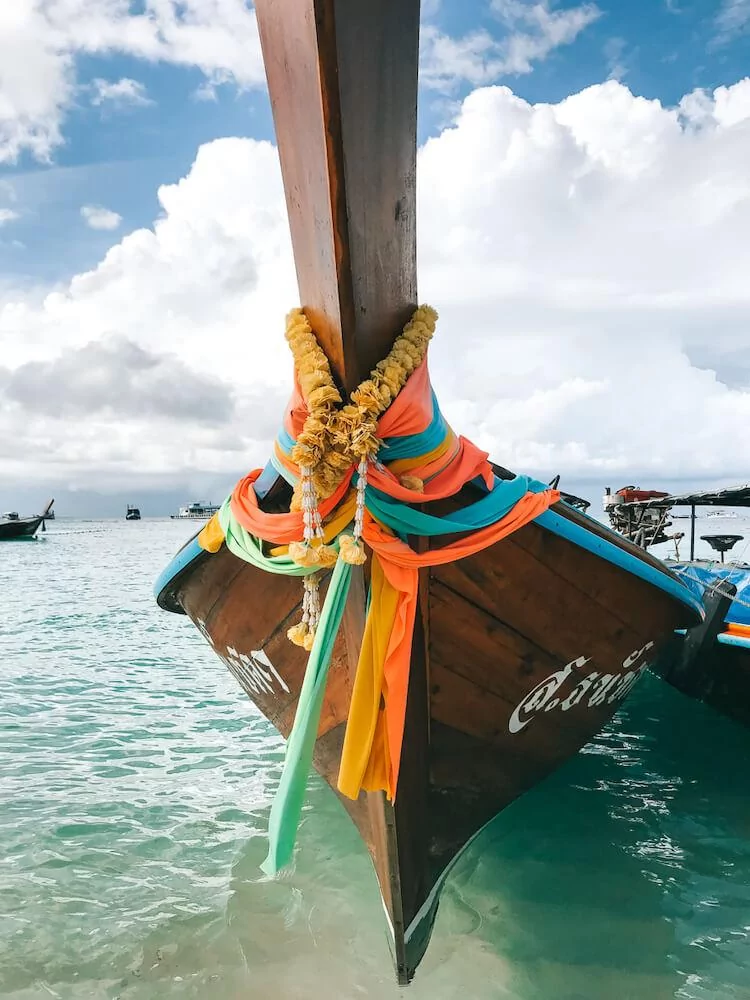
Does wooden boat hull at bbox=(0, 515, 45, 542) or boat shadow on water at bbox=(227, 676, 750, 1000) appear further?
wooden boat hull at bbox=(0, 515, 45, 542)

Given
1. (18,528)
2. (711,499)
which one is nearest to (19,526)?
(18,528)

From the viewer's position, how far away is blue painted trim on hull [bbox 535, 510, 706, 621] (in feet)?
10.3

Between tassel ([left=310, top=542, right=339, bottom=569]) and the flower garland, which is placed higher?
the flower garland

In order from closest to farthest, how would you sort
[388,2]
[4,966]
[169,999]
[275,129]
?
[388,2] → [275,129] → [169,999] → [4,966]

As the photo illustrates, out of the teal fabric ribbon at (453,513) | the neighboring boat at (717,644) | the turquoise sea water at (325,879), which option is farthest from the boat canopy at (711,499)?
the teal fabric ribbon at (453,513)

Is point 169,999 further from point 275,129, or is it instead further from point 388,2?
point 388,2

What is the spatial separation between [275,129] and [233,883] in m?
4.34

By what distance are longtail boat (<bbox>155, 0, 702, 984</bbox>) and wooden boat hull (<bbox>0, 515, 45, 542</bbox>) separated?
1981 inches

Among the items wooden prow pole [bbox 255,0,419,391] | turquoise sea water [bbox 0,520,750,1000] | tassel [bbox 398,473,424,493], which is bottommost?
turquoise sea water [bbox 0,520,750,1000]

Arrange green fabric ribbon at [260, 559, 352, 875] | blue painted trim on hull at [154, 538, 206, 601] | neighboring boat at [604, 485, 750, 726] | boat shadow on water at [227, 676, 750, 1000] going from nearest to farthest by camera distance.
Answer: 1. green fabric ribbon at [260, 559, 352, 875]
2. boat shadow on water at [227, 676, 750, 1000]
3. blue painted trim on hull at [154, 538, 206, 601]
4. neighboring boat at [604, 485, 750, 726]

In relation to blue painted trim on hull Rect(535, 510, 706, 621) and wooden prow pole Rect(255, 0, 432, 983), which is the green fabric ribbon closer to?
A: wooden prow pole Rect(255, 0, 432, 983)

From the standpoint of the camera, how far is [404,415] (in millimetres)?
2305

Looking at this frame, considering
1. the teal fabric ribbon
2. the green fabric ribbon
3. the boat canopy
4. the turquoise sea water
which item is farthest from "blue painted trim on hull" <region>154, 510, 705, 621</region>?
the boat canopy

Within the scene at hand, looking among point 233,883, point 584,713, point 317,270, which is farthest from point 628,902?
→ point 317,270
